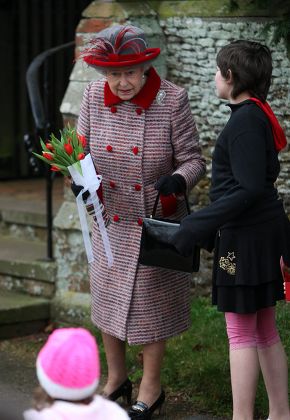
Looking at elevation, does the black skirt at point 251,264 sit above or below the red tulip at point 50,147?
below

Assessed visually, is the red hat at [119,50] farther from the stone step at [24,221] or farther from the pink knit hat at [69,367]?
the stone step at [24,221]

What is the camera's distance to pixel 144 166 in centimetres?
538

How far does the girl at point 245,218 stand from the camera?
15.5 ft

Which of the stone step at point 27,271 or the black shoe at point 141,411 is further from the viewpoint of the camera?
the stone step at point 27,271

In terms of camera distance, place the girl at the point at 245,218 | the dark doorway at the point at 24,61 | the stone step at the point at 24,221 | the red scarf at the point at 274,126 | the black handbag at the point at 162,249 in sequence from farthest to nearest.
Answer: the dark doorway at the point at 24,61, the stone step at the point at 24,221, the black handbag at the point at 162,249, the red scarf at the point at 274,126, the girl at the point at 245,218

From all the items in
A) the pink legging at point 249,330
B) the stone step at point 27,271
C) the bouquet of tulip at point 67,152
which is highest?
the bouquet of tulip at point 67,152

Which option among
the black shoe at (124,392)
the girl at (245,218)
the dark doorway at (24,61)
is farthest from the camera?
the dark doorway at (24,61)

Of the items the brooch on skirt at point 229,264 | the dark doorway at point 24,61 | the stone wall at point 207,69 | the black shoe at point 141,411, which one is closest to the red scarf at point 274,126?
the brooch on skirt at point 229,264

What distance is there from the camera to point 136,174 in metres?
5.39

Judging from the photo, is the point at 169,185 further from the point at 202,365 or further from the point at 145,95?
the point at 202,365

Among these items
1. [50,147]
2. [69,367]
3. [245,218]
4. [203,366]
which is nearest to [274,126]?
[245,218]

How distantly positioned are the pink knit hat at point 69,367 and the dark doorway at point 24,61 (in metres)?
7.01

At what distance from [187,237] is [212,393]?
1277 millimetres

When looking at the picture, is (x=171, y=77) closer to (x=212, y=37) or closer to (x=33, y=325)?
(x=212, y=37)
